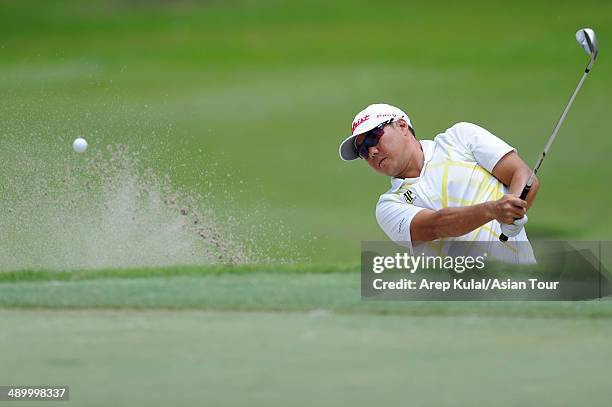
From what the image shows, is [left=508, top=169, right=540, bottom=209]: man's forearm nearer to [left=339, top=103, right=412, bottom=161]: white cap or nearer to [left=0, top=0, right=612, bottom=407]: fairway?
[left=339, top=103, right=412, bottom=161]: white cap

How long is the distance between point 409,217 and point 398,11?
29.5 ft

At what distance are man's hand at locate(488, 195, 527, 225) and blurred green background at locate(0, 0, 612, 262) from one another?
2.53 metres

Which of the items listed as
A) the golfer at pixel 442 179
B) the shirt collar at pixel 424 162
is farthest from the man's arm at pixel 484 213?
the shirt collar at pixel 424 162

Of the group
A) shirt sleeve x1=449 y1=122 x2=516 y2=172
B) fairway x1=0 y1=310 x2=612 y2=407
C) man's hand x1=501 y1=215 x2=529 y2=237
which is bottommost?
fairway x1=0 y1=310 x2=612 y2=407

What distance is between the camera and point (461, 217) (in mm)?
3135

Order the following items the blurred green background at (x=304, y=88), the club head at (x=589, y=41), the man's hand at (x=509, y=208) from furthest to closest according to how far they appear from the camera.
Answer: the blurred green background at (x=304, y=88) → the club head at (x=589, y=41) → the man's hand at (x=509, y=208)

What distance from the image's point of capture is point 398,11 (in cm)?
1201

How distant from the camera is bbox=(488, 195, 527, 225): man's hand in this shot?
9.97 ft

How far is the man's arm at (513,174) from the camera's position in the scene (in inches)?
125

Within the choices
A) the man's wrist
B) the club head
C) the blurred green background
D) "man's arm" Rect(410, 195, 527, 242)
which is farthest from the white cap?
the blurred green background

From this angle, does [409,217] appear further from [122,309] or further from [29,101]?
[29,101]

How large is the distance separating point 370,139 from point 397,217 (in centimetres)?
23

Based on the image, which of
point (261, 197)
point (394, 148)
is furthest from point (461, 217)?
point (261, 197)

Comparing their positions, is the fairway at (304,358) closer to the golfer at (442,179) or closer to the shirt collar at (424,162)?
the golfer at (442,179)
